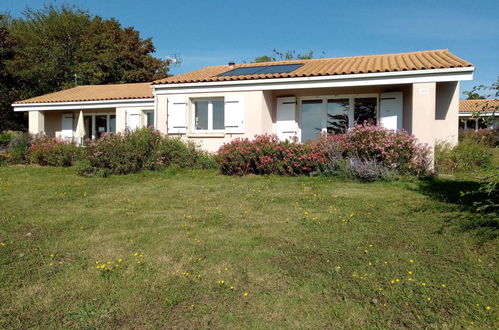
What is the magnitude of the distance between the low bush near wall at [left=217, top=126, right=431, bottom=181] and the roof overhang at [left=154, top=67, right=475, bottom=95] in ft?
5.91

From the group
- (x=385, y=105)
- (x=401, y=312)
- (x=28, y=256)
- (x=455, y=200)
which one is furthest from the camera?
(x=385, y=105)

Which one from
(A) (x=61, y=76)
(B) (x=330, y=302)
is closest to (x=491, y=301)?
(B) (x=330, y=302)

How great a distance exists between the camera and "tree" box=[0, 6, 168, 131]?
2491cm

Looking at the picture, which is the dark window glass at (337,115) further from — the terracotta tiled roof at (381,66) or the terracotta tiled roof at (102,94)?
the terracotta tiled roof at (102,94)

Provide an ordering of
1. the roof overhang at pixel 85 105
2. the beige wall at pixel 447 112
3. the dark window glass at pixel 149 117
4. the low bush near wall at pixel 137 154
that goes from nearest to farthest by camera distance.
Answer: the low bush near wall at pixel 137 154 → the beige wall at pixel 447 112 → the roof overhang at pixel 85 105 → the dark window glass at pixel 149 117

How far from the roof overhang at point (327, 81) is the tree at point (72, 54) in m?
16.3

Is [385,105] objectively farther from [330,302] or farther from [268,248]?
[330,302]

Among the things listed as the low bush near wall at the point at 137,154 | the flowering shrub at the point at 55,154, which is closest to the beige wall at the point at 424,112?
the low bush near wall at the point at 137,154

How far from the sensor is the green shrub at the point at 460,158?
10000 millimetres

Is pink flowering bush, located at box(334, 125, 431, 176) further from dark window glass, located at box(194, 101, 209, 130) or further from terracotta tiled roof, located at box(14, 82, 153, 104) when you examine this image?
terracotta tiled roof, located at box(14, 82, 153, 104)

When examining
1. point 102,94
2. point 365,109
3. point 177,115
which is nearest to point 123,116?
point 102,94

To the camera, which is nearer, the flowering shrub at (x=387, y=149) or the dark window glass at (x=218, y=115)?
the flowering shrub at (x=387, y=149)

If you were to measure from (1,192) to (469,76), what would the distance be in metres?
11.3

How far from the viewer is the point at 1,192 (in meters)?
7.86
